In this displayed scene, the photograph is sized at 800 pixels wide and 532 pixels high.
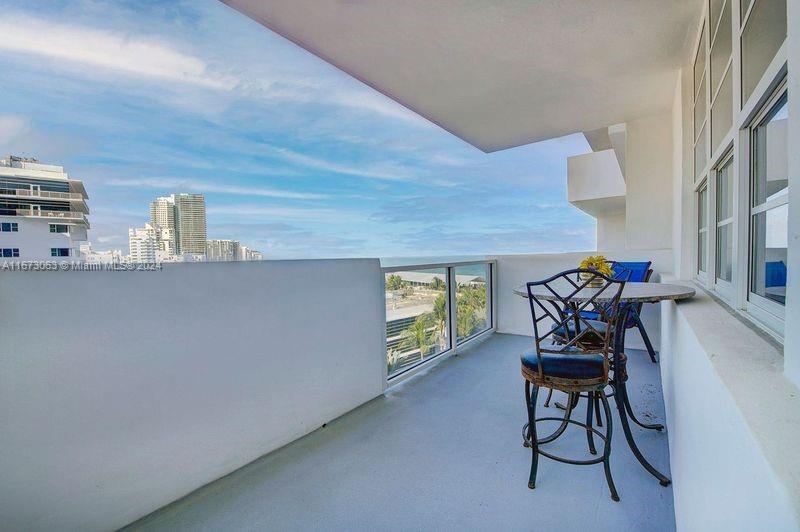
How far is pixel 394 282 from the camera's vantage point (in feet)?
10.0

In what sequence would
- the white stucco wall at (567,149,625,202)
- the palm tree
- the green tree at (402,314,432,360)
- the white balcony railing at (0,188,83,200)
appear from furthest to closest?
the white stucco wall at (567,149,625,202) < the palm tree < the green tree at (402,314,432,360) < the white balcony railing at (0,188,83,200)

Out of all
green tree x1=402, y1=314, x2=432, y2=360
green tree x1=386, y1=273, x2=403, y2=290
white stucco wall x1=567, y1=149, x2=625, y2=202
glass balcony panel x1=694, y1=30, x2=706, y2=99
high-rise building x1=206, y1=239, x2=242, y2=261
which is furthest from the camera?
white stucco wall x1=567, y1=149, x2=625, y2=202

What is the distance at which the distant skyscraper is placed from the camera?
1683mm

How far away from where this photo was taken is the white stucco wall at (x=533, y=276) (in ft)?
12.7

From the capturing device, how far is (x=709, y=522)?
0.81 m

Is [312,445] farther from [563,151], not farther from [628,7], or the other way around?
[563,151]

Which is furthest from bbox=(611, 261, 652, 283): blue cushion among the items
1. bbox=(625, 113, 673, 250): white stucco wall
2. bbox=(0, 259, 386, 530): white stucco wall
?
bbox=(0, 259, 386, 530): white stucco wall

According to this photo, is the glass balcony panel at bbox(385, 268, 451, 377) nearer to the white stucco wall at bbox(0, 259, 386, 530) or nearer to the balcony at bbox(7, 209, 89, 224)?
the white stucco wall at bbox(0, 259, 386, 530)

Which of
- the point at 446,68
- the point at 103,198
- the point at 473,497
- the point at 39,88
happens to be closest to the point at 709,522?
the point at 473,497

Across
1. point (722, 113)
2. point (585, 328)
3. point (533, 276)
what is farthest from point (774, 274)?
point (533, 276)

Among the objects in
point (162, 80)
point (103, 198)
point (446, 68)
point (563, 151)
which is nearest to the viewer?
point (103, 198)

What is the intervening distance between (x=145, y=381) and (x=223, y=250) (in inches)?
A: 28.5

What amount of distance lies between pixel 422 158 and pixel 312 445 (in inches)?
196

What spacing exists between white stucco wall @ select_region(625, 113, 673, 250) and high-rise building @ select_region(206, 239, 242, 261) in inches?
167
